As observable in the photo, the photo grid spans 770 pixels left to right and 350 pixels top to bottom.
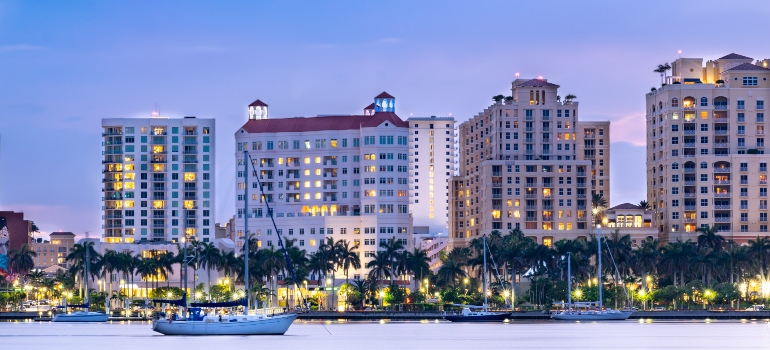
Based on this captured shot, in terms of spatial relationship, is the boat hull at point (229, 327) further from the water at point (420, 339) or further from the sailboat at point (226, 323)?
the water at point (420, 339)

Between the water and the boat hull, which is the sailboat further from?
the water

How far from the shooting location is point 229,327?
16438cm

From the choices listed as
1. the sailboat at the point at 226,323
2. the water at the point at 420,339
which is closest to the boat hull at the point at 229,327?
the sailboat at the point at 226,323

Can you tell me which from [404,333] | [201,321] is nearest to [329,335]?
[404,333]

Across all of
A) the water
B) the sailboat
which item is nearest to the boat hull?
the sailboat

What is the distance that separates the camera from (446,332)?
191125 millimetres

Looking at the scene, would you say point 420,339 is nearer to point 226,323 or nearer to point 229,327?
point 229,327

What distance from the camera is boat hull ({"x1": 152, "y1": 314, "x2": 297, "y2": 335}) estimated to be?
163250 millimetres

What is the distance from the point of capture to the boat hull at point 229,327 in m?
163

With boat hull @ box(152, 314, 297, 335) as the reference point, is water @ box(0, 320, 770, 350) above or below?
below

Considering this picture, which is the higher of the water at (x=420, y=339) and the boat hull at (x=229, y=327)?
the boat hull at (x=229, y=327)

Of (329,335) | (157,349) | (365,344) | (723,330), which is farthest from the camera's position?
(723,330)

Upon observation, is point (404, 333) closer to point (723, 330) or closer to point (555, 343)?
point (555, 343)

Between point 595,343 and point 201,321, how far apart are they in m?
43.5
